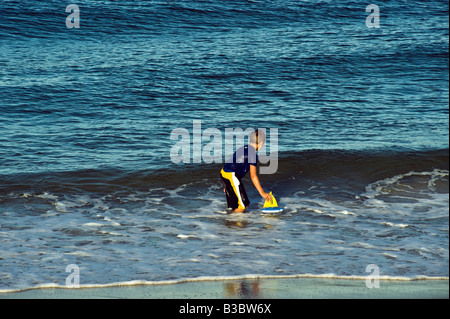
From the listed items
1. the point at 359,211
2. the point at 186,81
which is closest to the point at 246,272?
the point at 359,211

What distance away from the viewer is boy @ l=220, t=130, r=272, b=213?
8.97m

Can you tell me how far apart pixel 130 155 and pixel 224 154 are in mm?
2169

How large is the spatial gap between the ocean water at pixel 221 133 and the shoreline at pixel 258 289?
0.20 metres

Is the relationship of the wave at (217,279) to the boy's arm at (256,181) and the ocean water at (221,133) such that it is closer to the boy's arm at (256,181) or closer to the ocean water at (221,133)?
the ocean water at (221,133)

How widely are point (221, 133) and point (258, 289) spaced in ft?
28.8

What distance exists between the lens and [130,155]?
13.4m
